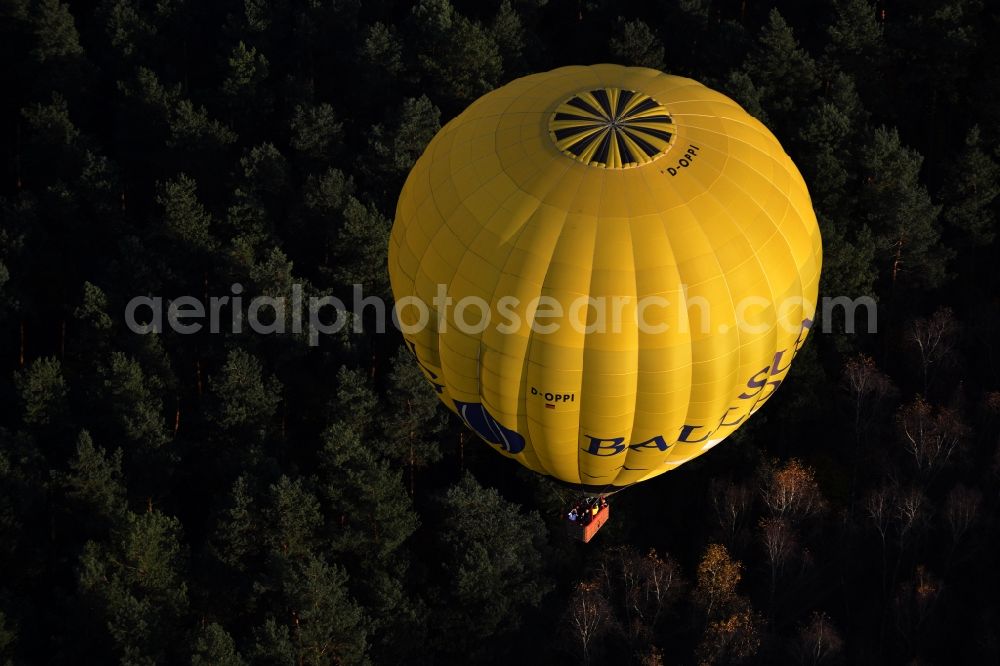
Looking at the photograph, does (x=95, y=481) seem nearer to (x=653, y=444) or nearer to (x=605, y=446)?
(x=605, y=446)

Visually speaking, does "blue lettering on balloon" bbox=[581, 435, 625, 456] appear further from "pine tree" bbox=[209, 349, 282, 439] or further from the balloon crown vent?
"pine tree" bbox=[209, 349, 282, 439]

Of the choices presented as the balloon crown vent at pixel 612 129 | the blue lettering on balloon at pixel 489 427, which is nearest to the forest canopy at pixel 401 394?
the blue lettering on balloon at pixel 489 427

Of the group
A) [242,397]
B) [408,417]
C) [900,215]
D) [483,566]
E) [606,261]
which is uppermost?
[900,215]

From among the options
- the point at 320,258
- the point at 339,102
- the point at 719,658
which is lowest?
the point at 719,658

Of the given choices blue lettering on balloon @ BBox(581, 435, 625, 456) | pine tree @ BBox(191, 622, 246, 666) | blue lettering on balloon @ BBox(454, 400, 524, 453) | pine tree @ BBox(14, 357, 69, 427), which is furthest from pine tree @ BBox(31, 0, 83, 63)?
blue lettering on balloon @ BBox(581, 435, 625, 456)

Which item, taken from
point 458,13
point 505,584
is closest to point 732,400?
point 505,584

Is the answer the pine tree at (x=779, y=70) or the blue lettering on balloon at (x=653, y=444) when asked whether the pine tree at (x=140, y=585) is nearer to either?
the blue lettering on balloon at (x=653, y=444)

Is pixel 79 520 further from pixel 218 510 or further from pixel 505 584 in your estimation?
pixel 505 584

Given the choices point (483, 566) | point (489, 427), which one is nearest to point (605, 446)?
point (489, 427)
